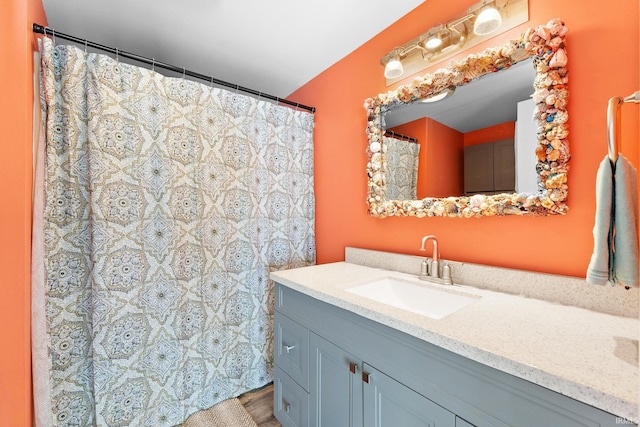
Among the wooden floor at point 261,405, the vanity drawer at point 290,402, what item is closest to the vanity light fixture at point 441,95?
the vanity drawer at point 290,402

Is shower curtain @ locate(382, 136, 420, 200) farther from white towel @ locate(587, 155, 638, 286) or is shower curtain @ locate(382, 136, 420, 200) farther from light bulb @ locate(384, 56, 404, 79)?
white towel @ locate(587, 155, 638, 286)

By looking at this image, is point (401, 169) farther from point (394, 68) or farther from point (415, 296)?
point (415, 296)

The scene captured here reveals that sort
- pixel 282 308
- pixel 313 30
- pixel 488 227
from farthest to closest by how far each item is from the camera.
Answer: pixel 313 30 → pixel 282 308 → pixel 488 227

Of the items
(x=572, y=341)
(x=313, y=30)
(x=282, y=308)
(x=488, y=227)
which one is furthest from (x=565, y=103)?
(x=282, y=308)

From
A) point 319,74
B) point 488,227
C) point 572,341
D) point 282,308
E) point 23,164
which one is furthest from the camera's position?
point 319,74

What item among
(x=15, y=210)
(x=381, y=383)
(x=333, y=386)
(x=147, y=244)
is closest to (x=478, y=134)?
(x=381, y=383)

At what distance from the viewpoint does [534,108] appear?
979mm

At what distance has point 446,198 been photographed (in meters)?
1.23

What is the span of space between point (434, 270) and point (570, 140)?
71 cm

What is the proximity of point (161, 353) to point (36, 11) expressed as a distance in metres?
1.79

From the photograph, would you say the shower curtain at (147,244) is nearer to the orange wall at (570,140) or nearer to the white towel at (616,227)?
the orange wall at (570,140)

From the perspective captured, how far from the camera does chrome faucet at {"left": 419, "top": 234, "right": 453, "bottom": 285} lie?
117 centimetres

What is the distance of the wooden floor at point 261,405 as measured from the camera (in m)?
1.48

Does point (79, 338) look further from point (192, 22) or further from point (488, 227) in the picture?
point (488, 227)
